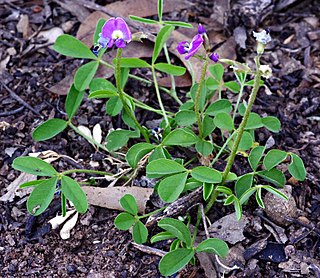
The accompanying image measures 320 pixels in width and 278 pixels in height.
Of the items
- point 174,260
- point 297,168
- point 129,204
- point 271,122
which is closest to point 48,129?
point 129,204

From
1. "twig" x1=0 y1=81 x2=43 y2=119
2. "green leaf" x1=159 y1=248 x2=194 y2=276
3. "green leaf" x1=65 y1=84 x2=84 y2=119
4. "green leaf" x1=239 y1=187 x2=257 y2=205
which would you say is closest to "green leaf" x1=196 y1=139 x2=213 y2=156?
"green leaf" x1=239 y1=187 x2=257 y2=205

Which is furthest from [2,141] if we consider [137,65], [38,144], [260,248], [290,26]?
[290,26]

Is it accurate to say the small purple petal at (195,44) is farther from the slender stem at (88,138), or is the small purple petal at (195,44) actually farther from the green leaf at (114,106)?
the slender stem at (88,138)

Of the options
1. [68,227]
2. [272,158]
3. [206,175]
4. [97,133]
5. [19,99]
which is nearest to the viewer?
[206,175]

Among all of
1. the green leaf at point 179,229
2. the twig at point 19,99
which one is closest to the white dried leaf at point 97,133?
the twig at point 19,99

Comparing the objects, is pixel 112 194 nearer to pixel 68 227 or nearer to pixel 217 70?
pixel 68 227

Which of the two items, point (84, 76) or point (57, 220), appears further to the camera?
point (84, 76)
